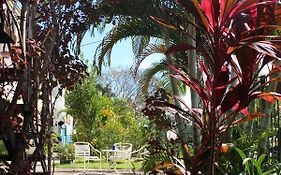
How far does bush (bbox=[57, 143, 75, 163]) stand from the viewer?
48.7ft

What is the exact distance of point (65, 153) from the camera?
1496 centimetres

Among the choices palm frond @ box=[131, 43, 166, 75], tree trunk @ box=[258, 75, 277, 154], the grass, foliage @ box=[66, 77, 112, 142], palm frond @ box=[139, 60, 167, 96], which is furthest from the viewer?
foliage @ box=[66, 77, 112, 142]

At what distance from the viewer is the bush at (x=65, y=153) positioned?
14.9 m

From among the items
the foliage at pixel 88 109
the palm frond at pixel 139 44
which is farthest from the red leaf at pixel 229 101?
the foliage at pixel 88 109

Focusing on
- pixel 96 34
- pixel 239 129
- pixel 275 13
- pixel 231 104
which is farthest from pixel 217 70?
pixel 96 34

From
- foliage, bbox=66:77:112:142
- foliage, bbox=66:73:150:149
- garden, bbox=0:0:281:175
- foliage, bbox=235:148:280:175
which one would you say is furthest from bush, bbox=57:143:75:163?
foliage, bbox=235:148:280:175

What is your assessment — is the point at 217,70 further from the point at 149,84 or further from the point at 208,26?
the point at 149,84

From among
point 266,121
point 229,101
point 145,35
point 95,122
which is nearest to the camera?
point 229,101

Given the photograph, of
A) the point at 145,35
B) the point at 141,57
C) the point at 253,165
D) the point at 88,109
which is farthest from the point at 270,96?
the point at 88,109

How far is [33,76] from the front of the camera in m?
3.40

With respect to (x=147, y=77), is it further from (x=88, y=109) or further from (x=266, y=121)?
(x=88, y=109)

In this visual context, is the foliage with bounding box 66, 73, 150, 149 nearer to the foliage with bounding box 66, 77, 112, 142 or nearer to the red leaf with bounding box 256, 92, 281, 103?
the foliage with bounding box 66, 77, 112, 142

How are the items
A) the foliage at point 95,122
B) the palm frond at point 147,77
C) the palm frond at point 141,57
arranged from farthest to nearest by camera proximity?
1. the foliage at point 95,122
2. the palm frond at point 147,77
3. the palm frond at point 141,57

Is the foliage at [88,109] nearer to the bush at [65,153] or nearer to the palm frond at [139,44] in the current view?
the bush at [65,153]
